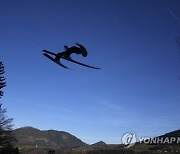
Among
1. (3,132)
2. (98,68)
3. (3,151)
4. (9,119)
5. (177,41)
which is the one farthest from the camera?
(9,119)

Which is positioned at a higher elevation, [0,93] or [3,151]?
[0,93]

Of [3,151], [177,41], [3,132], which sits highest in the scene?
[177,41]

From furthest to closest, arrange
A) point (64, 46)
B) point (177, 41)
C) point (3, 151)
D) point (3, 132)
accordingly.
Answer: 1. point (3, 132)
2. point (3, 151)
3. point (177, 41)
4. point (64, 46)

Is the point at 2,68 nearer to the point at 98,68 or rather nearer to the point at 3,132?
the point at 3,132

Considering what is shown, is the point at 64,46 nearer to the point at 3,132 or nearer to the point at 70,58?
the point at 70,58

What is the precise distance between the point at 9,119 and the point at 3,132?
5.09 meters

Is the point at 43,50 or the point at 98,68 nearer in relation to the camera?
the point at 98,68

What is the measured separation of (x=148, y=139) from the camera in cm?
4188

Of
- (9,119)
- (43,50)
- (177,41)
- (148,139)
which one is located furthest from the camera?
(9,119)

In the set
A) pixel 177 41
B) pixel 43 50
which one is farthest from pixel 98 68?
pixel 177 41

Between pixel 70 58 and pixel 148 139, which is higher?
pixel 70 58

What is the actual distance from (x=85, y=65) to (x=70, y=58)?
1.71 meters

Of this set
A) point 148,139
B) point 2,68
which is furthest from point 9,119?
point 148,139

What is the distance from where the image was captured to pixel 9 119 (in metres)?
63.8
